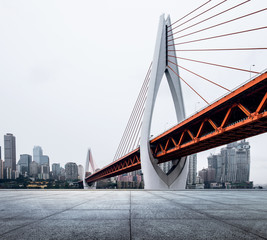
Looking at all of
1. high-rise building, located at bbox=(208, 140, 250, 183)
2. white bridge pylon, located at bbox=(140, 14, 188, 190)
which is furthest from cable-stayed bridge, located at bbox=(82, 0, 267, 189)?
high-rise building, located at bbox=(208, 140, 250, 183)

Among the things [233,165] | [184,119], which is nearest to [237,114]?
[184,119]

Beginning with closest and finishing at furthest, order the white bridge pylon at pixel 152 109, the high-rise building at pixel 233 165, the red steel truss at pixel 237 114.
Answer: the red steel truss at pixel 237 114, the white bridge pylon at pixel 152 109, the high-rise building at pixel 233 165

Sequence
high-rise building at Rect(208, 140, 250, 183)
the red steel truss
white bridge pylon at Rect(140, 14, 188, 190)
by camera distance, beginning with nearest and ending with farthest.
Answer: the red steel truss < white bridge pylon at Rect(140, 14, 188, 190) < high-rise building at Rect(208, 140, 250, 183)

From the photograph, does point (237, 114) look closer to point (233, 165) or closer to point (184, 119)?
point (184, 119)

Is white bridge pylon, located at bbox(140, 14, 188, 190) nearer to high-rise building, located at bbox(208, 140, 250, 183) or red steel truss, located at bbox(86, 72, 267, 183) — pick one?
red steel truss, located at bbox(86, 72, 267, 183)

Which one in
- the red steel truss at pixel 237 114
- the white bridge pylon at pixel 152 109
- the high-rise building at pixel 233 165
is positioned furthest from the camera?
the high-rise building at pixel 233 165

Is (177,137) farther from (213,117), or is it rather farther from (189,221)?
(189,221)

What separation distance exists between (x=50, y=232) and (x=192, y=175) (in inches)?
5287

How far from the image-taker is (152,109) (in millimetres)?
27297

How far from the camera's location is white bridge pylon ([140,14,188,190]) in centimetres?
2677

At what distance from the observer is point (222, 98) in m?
16.5

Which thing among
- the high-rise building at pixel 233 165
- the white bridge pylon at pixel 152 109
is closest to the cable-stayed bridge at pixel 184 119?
the white bridge pylon at pixel 152 109

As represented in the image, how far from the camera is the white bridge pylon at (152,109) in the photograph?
87.8 ft

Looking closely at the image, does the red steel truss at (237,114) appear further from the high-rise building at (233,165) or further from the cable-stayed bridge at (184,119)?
the high-rise building at (233,165)
